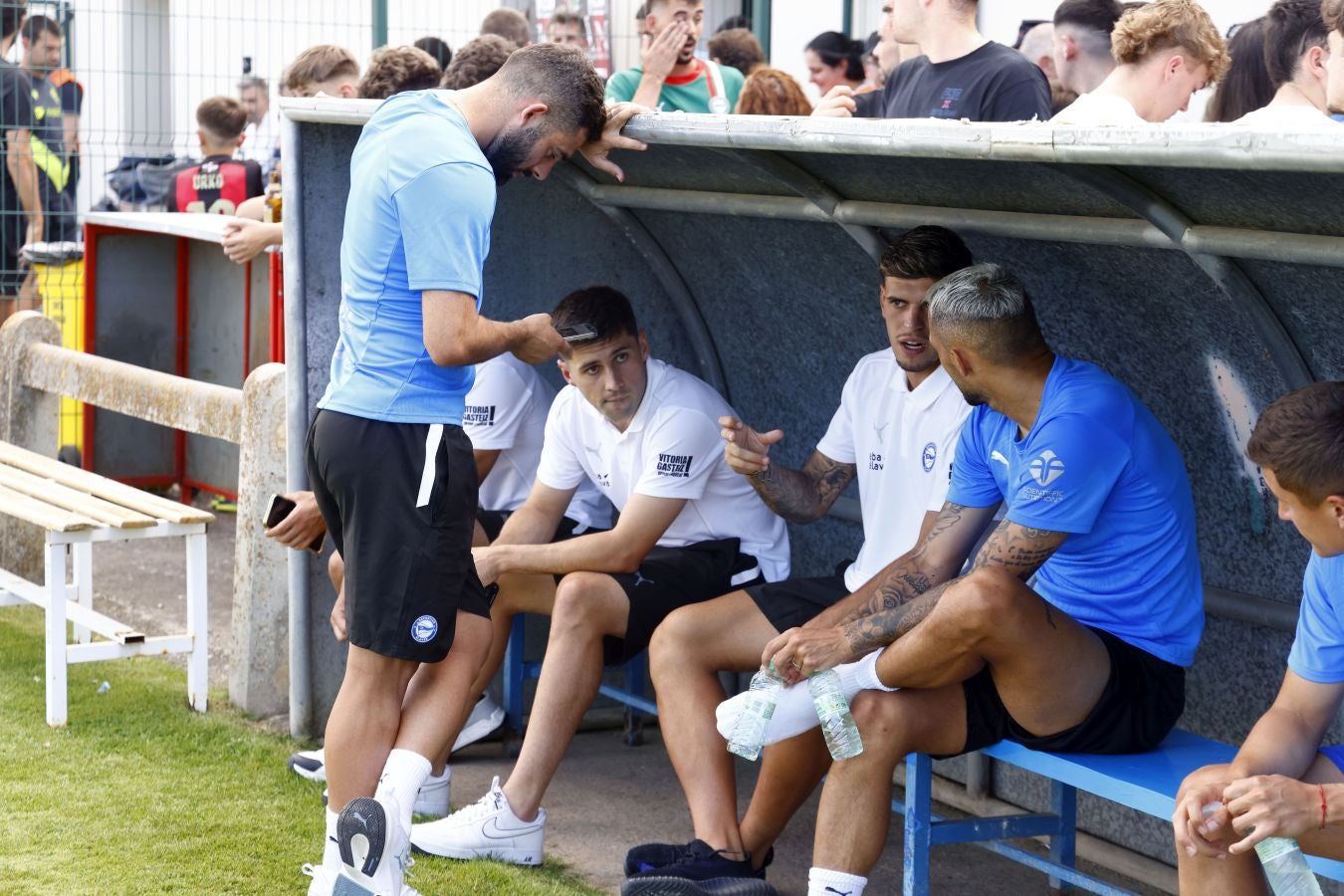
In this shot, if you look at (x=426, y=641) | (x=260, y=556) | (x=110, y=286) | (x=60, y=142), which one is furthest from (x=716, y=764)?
(x=60, y=142)

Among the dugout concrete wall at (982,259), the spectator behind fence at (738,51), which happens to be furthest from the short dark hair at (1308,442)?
the spectator behind fence at (738,51)

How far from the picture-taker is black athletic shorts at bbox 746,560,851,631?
4105mm

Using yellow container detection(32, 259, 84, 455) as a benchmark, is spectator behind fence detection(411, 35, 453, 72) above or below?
above

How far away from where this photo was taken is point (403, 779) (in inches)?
142

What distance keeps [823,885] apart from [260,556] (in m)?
2.25

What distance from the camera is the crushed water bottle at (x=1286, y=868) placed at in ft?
9.02

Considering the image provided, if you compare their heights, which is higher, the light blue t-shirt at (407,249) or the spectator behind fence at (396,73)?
the spectator behind fence at (396,73)

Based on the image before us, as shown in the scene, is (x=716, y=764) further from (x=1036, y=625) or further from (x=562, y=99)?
(x=562, y=99)

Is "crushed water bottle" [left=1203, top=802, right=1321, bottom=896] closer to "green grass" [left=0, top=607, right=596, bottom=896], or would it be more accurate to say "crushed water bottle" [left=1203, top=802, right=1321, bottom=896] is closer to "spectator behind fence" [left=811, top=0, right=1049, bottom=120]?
"green grass" [left=0, top=607, right=596, bottom=896]

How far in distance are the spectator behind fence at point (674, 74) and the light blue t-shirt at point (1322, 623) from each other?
3663 mm

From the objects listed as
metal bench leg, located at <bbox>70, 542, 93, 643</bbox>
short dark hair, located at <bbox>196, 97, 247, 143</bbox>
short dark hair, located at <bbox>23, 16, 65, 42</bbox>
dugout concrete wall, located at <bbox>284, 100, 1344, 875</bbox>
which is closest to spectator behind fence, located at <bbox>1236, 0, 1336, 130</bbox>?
dugout concrete wall, located at <bbox>284, 100, 1344, 875</bbox>

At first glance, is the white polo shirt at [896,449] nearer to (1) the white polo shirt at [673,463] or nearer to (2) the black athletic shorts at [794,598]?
(2) the black athletic shorts at [794,598]

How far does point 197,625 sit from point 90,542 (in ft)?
1.30

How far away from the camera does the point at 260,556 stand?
5.01 metres
